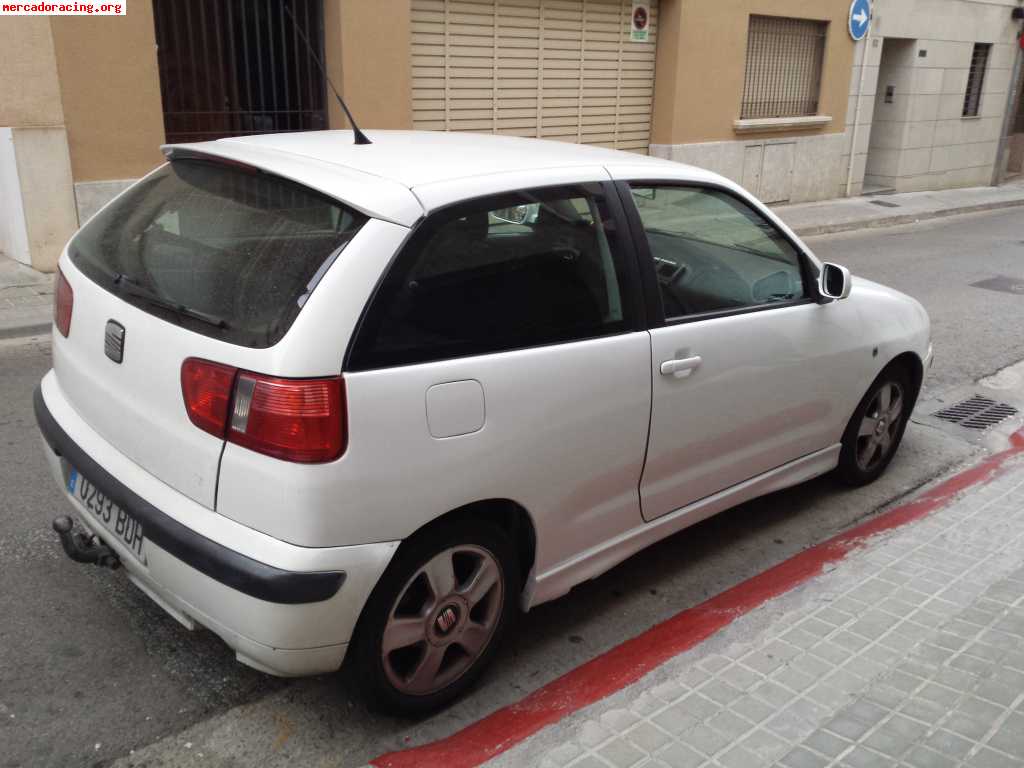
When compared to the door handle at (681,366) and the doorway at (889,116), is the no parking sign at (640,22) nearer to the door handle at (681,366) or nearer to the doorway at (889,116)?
the doorway at (889,116)

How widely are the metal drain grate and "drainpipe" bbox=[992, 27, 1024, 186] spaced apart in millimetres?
15625

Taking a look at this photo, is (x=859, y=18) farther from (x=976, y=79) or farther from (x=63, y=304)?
(x=63, y=304)

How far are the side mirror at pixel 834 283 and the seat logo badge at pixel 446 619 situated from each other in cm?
210

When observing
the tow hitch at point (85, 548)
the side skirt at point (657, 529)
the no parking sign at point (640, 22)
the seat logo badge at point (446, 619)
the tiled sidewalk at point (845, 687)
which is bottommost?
the tiled sidewalk at point (845, 687)

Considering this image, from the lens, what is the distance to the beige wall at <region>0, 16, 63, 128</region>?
25.9ft

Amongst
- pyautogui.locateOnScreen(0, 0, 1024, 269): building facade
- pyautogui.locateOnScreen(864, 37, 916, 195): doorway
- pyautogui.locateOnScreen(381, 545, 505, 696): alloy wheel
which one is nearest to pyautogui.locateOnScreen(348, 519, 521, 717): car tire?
pyautogui.locateOnScreen(381, 545, 505, 696): alloy wheel

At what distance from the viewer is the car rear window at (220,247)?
2572mm

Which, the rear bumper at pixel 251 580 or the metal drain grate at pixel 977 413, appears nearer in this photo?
the rear bumper at pixel 251 580

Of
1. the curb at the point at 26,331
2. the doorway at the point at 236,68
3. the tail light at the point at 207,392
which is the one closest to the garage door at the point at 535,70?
the doorway at the point at 236,68

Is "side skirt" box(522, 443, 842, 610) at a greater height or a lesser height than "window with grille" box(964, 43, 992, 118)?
lesser

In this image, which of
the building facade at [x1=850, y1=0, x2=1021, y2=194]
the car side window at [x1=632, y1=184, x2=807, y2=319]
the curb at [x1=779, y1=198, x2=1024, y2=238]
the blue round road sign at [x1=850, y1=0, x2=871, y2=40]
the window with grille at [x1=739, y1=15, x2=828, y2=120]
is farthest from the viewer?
the building facade at [x1=850, y1=0, x2=1021, y2=194]

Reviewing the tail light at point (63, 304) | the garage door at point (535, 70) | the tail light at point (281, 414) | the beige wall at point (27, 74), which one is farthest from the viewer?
the garage door at point (535, 70)

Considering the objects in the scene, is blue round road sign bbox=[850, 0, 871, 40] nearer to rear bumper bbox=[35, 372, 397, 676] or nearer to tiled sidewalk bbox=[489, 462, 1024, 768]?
tiled sidewalk bbox=[489, 462, 1024, 768]

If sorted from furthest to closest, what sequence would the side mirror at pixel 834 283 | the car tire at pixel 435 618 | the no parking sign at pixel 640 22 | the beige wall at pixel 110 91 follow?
the no parking sign at pixel 640 22 → the beige wall at pixel 110 91 → the side mirror at pixel 834 283 → the car tire at pixel 435 618
